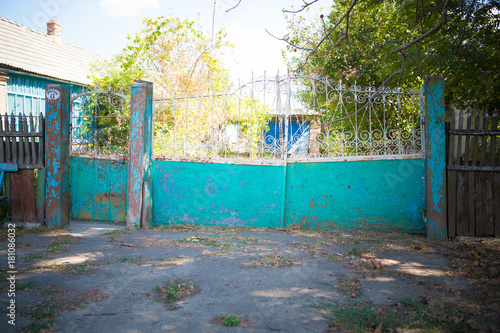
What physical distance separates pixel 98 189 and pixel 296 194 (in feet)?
12.0

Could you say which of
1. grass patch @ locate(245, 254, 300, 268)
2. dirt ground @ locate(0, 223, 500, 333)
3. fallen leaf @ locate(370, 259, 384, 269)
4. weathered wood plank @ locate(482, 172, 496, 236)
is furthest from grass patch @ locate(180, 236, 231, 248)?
weathered wood plank @ locate(482, 172, 496, 236)

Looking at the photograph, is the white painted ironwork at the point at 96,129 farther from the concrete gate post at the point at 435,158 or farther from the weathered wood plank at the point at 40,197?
the concrete gate post at the point at 435,158

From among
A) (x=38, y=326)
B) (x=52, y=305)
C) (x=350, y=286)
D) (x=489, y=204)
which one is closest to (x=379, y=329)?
(x=350, y=286)

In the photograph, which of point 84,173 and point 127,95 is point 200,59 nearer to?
point 127,95

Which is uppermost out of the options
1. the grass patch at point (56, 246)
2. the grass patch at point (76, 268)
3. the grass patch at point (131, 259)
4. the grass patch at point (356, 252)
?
the grass patch at point (356, 252)

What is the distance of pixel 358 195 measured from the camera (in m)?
5.78

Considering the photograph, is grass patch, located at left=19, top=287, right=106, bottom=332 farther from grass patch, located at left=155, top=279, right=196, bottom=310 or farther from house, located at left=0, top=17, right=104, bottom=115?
house, located at left=0, top=17, right=104, bottom=115

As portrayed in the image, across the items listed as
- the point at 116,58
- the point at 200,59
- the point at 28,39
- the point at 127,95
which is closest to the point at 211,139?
the point at 127,95

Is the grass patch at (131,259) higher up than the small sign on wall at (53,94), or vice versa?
the small sign on wall at (53,94)

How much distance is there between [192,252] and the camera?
457 cm

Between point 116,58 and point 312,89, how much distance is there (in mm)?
8279

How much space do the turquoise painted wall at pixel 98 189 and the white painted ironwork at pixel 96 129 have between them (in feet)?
0.61

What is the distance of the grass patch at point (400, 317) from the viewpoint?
2600mm

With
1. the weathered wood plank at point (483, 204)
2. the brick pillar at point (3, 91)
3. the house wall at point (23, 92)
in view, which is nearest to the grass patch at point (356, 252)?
the weathered wood plank at point (483, 204)
